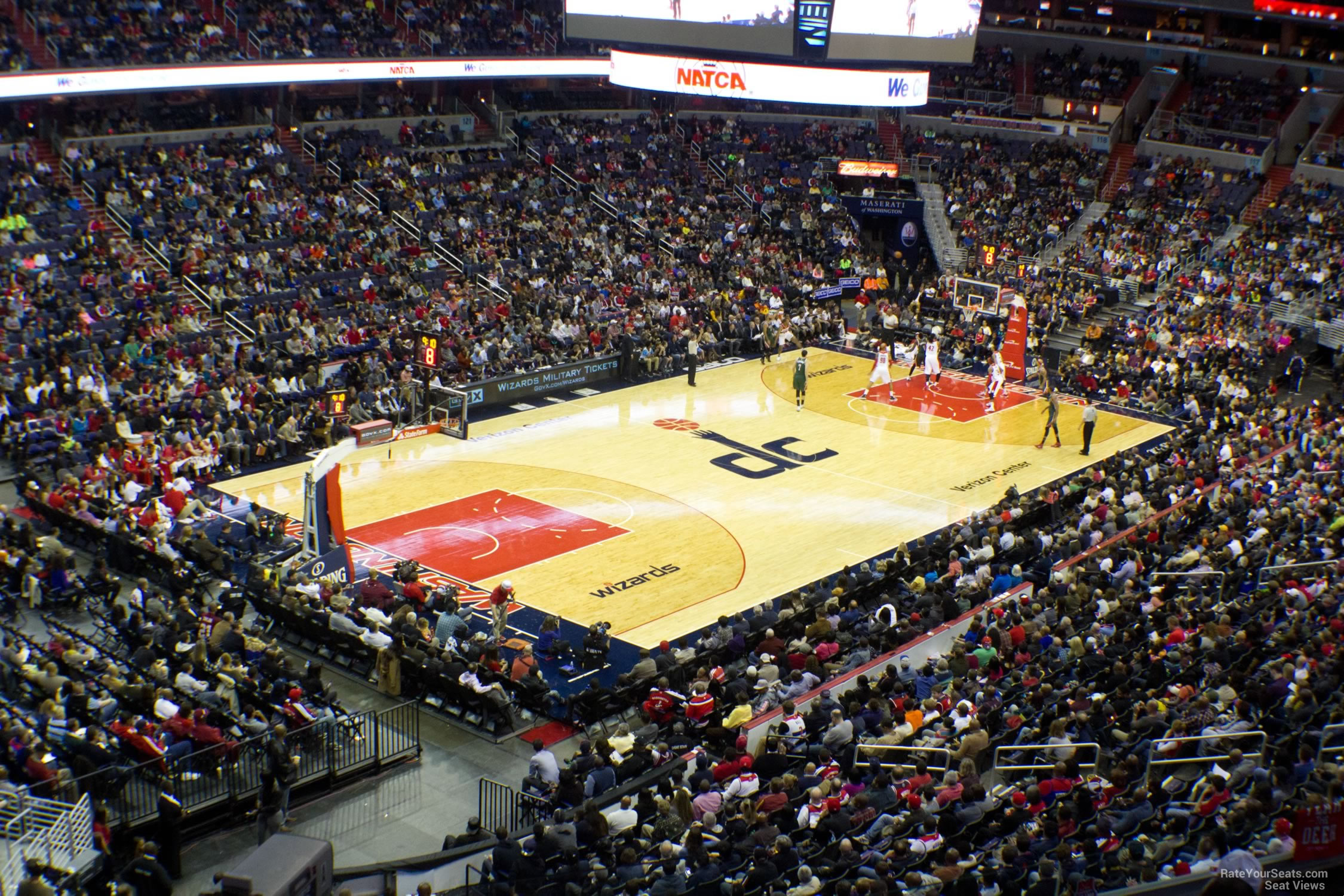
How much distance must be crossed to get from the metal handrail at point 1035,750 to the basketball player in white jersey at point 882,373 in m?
21.4

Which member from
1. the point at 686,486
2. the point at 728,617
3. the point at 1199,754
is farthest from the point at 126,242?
the point at 1199,754

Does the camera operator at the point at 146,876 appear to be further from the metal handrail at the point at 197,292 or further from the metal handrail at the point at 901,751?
the metal handrail at the point at 197,292

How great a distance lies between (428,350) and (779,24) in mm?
18871

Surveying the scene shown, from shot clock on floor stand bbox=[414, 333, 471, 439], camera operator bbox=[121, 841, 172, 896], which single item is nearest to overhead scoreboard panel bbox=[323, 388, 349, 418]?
shot clock on floor stand bbox=[414, 333, 471, 439]

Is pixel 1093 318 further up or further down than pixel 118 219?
further down

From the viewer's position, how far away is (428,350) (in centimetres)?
3155

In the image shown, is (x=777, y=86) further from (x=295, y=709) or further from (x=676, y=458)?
(x=295, y=709)

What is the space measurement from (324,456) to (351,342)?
498 inches

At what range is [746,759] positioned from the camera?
1636 centimetres

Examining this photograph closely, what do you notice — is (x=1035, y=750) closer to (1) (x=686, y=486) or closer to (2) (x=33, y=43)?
(1) (x=686, y=486)

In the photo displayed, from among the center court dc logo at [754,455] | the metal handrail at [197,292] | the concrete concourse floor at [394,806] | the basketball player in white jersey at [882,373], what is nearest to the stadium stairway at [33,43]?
the metal handrail at [197,292]

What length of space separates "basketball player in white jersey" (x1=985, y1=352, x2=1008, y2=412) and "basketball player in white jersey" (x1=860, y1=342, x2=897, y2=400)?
2672 mm

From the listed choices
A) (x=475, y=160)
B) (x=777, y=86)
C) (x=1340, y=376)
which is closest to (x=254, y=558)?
(x=475, y=160)

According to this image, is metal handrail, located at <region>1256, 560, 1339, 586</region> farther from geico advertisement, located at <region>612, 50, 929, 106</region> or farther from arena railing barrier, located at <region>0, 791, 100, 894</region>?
geico advertisement, located at <region>612, 50, 929, 106</region>
